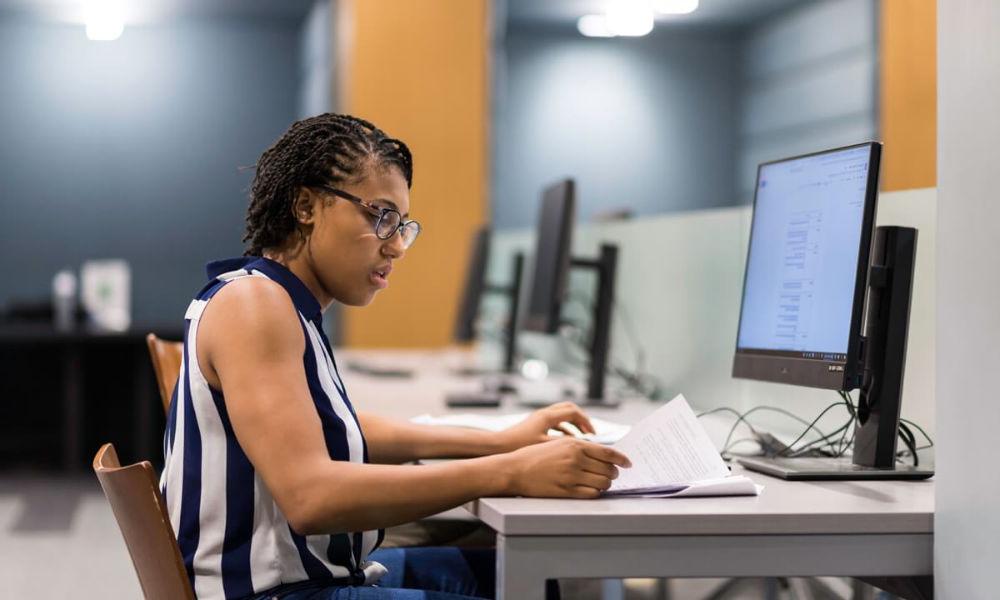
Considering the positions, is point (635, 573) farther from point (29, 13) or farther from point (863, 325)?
point (29, 13)

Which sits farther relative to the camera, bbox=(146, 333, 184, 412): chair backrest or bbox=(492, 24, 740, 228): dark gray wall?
bbox=(492, 24, 740, 228): dark gray wall

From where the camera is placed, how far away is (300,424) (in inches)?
50.6

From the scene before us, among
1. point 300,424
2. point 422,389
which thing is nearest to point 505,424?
point 300,424

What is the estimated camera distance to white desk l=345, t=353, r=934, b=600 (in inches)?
49.4

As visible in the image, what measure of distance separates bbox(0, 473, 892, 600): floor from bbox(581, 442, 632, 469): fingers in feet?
3.36

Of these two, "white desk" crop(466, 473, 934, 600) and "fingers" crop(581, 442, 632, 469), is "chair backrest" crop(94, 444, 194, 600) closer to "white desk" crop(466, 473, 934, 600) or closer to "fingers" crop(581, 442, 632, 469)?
"white desk" crop(466, 473, 934, 600)

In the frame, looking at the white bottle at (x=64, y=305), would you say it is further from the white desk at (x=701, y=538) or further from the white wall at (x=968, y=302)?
the white wall at (x=968, y=302)

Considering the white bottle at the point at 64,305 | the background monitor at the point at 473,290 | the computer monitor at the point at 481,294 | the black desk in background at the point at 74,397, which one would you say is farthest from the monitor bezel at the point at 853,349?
the white bottle at the point at 64,305

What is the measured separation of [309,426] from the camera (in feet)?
4.24

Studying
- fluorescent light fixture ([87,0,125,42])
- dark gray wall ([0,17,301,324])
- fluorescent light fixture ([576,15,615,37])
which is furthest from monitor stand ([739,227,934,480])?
fluorescent light fixture ([87,0,125,42])

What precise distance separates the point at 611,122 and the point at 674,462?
289 inches

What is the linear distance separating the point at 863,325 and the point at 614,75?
7117 millimetres

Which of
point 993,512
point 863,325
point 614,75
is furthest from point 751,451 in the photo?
point 614,75

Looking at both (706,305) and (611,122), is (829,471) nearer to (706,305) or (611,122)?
(706,305)
